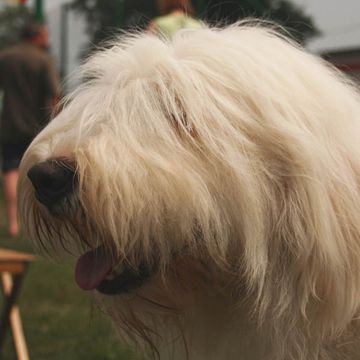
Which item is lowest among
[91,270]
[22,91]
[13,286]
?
[22,91]

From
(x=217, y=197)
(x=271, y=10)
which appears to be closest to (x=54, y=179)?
(x=217, y=197)

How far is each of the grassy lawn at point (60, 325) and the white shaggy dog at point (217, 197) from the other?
143cm

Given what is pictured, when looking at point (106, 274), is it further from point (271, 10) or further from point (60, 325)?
point (271, 10)

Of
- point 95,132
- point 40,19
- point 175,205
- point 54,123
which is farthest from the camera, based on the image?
point 40,19

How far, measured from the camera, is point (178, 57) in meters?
2.16

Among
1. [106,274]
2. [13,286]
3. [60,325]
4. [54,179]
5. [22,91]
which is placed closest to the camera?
[54,179]

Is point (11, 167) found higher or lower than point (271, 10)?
lower

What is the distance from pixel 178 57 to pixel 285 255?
0.64 m

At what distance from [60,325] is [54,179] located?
128 inches

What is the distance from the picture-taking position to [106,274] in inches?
81.4

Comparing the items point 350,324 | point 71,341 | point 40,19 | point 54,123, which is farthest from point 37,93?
point 350,324

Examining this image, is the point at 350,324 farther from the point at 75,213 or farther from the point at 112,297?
the point at 75,213

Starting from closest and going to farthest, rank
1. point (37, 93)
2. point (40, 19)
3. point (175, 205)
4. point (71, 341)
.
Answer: point (175, 205), point (71, 341), point (37, 93), point (40, 19)

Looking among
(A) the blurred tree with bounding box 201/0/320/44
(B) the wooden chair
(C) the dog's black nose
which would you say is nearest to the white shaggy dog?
(C) the dog's black nose
